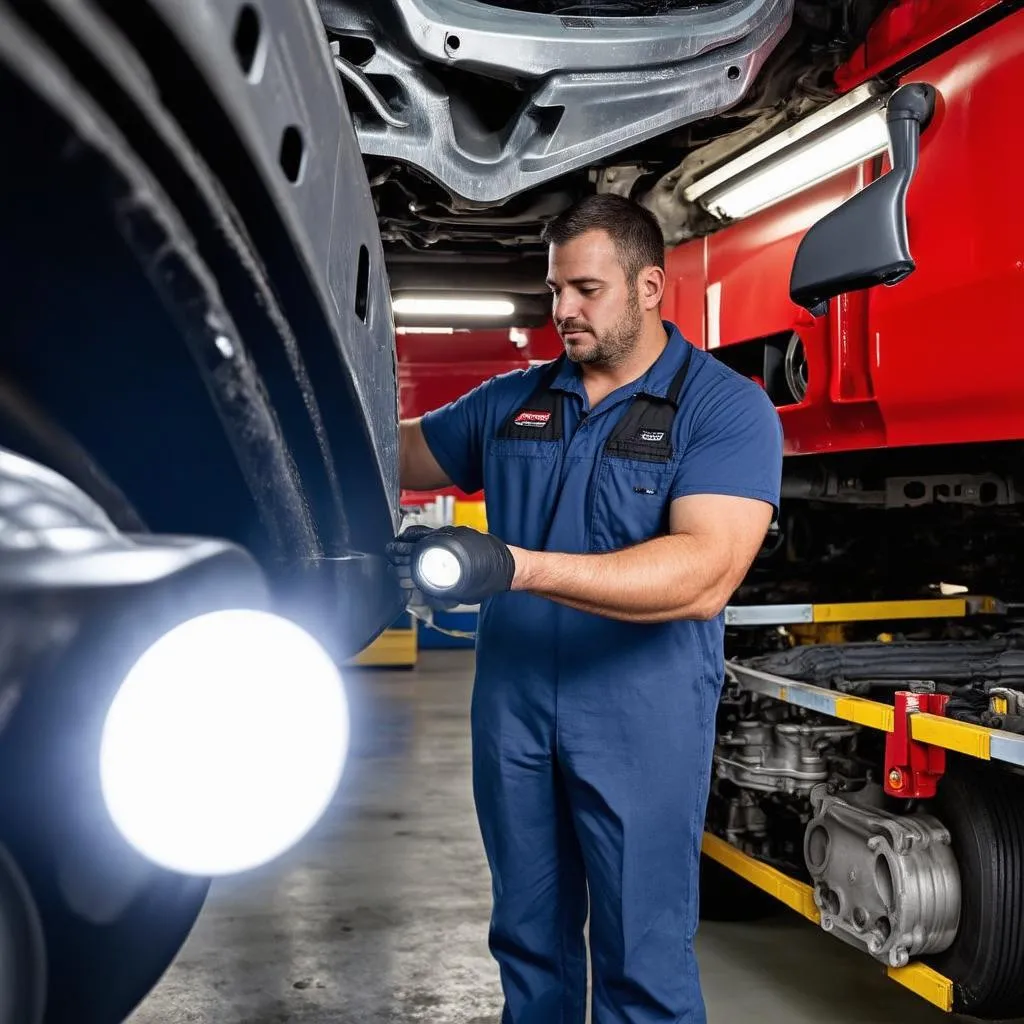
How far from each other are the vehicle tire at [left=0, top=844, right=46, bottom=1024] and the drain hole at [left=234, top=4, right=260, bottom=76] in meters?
0.44

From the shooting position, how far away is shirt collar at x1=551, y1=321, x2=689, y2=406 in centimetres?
195

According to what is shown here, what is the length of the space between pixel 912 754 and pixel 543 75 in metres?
1.48

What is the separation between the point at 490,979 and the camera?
2.59 metres

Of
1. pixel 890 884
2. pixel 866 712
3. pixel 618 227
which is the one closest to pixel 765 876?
pixel 890 884

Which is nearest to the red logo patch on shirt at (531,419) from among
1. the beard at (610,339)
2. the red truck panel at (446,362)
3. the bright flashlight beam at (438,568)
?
the beard at (610,339)

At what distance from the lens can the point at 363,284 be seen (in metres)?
0.91

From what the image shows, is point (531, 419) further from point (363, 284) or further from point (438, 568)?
point (363, 284)

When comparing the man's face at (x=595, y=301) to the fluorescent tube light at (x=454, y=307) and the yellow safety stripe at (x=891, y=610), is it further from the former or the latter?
the fluorescent tube light at (x=454, y=307)

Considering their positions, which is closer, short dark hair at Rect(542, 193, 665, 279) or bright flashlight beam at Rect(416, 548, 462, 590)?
bright flashlight beam at Rect(416, 548, 462, 590)

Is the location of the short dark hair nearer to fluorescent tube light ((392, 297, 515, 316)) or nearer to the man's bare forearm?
the man's bare forearm

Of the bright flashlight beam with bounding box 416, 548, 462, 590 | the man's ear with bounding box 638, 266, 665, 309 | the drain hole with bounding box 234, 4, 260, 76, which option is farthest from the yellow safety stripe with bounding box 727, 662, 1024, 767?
the drain hole with bounding box 234, 4, 260, 76

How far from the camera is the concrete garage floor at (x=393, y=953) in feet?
7.97

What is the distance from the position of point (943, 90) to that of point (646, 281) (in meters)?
0.61

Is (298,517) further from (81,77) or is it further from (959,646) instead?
(959,646)
